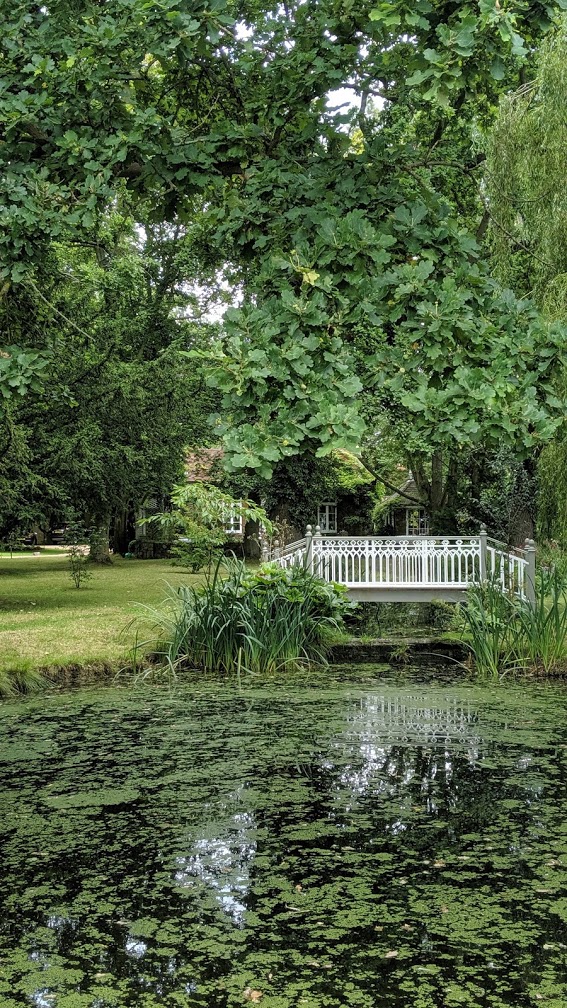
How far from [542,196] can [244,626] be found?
572cm

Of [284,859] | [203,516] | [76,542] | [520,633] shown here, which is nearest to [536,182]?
[520,633]

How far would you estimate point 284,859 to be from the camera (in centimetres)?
432

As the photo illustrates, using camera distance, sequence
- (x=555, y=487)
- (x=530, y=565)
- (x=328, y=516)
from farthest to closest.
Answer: (x=328, y=516) < (x=530, y=565) < (x=555, y=487)

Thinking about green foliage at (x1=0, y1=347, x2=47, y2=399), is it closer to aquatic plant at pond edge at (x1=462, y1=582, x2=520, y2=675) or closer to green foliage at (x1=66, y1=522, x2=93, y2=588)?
aquatic plant at pond edge at (x1=462, y1=582, x2=520, y2=675)

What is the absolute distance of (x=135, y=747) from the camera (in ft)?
21.0

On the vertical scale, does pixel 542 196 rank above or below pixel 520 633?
above

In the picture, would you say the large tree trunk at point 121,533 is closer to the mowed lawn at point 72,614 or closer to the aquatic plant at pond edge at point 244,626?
the mowed lawn at point 72,614

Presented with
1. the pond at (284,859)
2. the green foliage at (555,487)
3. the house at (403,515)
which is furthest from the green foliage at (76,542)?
the house at (403,515)

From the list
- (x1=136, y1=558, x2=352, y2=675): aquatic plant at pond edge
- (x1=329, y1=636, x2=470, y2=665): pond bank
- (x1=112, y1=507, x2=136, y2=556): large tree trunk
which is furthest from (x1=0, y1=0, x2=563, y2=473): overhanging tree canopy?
(x1=112, y1=507, x2=136, y2=556): large tree trunk

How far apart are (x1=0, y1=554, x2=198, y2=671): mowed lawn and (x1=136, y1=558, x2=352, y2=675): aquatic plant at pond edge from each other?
1.87ft

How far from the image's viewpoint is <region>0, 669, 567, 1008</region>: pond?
318 centimetres

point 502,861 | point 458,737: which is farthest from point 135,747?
point 502,861

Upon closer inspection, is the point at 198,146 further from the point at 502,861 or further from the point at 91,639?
the point at 91,639

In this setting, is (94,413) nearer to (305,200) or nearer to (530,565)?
(530,565)
